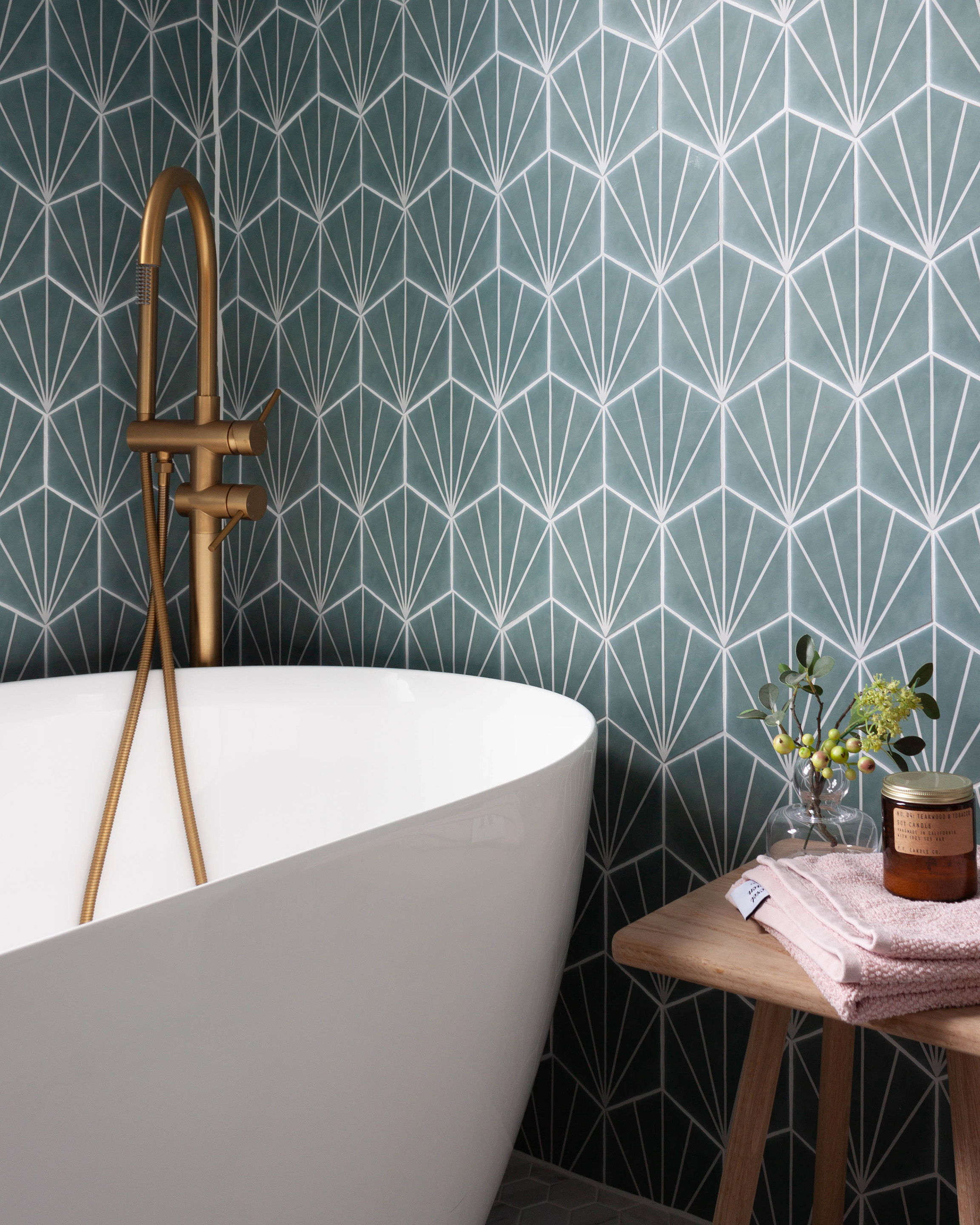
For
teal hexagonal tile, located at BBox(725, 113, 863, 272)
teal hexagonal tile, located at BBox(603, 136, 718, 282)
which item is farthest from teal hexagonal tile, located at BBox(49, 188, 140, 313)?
teal hexagonal tile, located at BBox(725, 113, 863, 272)

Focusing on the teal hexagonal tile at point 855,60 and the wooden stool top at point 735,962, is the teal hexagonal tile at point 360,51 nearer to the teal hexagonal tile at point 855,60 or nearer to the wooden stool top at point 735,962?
the teal hexagonal tile at point 855,60

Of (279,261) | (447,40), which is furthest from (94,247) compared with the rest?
(447,40)

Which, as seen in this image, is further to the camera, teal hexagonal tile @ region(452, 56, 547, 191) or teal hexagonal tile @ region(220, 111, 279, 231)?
teal hexagonal tile @ region(220, 111, 279, 231)

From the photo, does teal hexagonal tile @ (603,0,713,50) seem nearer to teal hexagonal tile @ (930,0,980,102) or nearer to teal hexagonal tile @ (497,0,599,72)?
teal hexagonal tile @ (497,0,599,72)

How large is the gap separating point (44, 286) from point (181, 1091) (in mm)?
1253

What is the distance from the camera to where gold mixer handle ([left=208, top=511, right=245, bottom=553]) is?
1.45 meters

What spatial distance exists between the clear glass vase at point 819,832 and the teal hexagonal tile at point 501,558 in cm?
49

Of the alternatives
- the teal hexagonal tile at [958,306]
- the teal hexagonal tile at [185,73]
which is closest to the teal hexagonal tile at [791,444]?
the teal hexagonal tile at [958,306]

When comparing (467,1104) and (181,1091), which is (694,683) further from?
(181,1091)

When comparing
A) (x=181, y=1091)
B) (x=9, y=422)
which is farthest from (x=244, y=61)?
(x=181, y=1091)

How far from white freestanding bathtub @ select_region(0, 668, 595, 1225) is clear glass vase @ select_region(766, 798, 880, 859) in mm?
191

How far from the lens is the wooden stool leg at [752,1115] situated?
2.90 ft

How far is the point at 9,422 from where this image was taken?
1449 mm

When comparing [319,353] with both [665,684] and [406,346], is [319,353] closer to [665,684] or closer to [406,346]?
[406,346]
